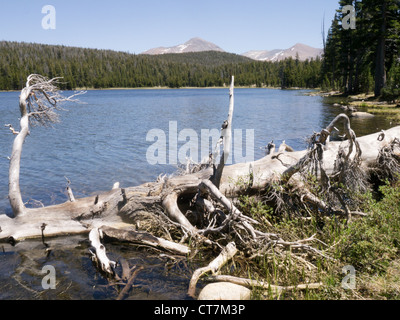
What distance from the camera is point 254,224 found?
7012 millimetres

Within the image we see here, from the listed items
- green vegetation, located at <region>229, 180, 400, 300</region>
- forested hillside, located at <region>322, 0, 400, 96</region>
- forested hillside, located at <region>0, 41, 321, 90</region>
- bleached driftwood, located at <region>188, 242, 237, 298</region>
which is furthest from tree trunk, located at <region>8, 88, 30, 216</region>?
forested hillside, located at <region>0, 41, 321, 90</region>

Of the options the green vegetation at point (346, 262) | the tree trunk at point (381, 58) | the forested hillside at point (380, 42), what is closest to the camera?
the green vegetation at point (346, 262)

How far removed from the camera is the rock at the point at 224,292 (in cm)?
492

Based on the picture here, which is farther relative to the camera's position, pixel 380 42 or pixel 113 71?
pixel 113 71

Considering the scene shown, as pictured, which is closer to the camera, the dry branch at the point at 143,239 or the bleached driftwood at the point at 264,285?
the bleached driftwood at the point at 264,285

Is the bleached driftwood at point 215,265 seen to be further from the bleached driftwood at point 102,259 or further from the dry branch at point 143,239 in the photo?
the bleached driftwood at point 102,259

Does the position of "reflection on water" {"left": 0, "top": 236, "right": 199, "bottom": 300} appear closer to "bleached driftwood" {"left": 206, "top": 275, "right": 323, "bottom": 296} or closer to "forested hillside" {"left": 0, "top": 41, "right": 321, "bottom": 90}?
"bleached driftwood" {"left": 206, "top": 275, "right": 323, "bottom": 296}

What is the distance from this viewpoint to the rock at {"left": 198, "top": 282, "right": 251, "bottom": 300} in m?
4.92

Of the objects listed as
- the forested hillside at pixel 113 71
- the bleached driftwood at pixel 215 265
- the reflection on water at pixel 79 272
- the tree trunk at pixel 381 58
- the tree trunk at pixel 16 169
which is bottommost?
the reflection on water at pixel 79 272

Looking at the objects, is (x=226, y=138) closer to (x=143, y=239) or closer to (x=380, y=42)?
(x=143, y=239)

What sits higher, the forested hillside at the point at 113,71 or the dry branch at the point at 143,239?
the forested hillside at the point at 113,71

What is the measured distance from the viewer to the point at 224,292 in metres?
4.98

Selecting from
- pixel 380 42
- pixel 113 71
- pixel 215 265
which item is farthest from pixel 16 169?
pixel 113 71

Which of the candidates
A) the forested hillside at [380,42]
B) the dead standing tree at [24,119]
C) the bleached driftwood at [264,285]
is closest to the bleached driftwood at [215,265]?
the bleached driftwood at [264,285]
